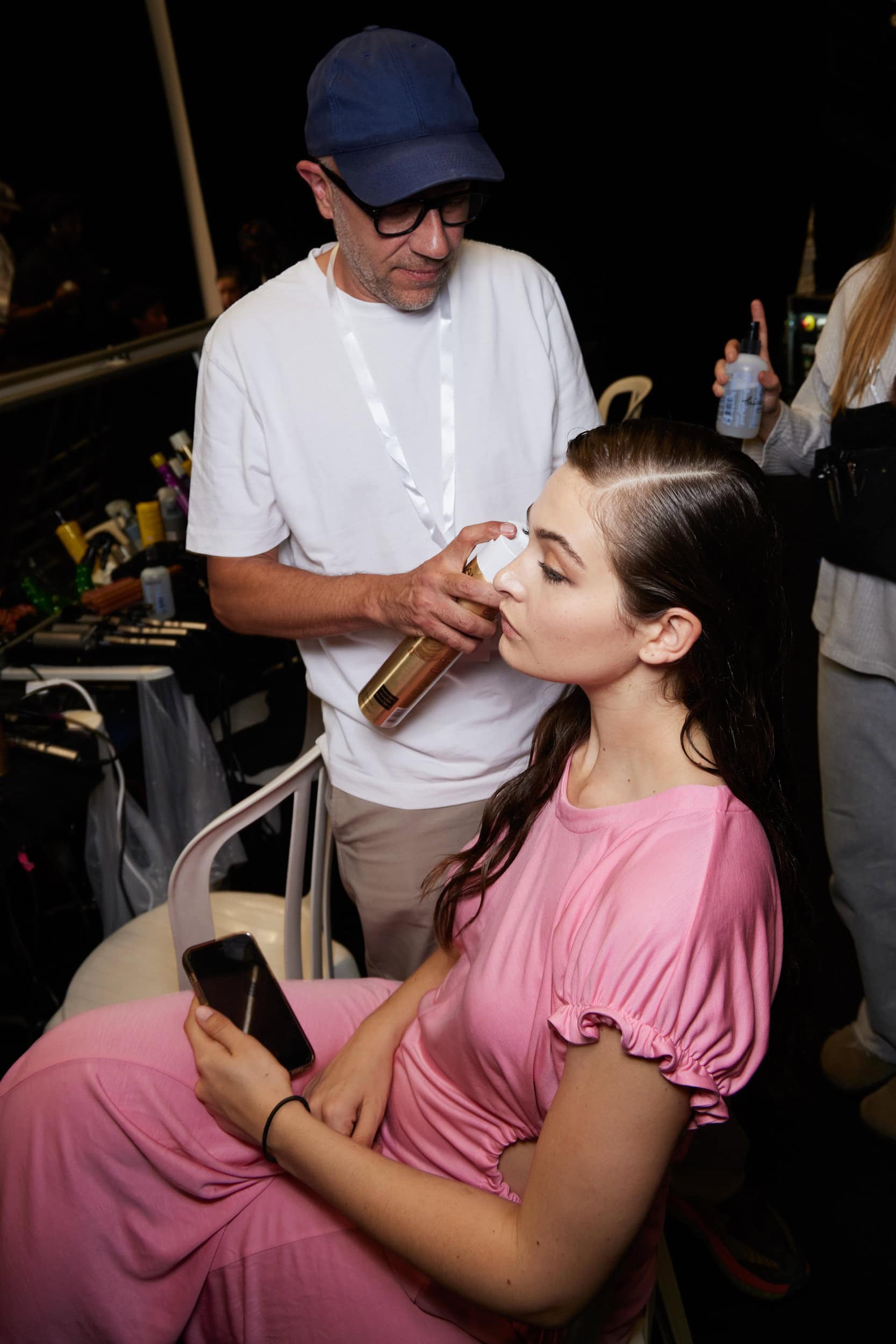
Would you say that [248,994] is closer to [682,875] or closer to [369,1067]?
[369,1067]

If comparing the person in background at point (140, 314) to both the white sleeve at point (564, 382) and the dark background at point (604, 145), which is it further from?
the white sleeve at point (564, 382)

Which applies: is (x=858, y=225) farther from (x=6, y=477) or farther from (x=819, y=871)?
Answer: (x=6, y=477)

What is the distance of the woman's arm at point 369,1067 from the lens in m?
1.05

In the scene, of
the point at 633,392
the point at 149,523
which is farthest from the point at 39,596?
the point at 633,392

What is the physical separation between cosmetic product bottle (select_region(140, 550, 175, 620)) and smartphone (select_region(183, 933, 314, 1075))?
51.4 inches

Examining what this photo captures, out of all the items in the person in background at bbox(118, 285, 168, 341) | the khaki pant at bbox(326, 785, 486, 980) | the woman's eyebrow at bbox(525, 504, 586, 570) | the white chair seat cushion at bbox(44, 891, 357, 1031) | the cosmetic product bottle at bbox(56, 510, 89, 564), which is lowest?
the white chair seat cushion at bbox(44, 891, 357, 1031)

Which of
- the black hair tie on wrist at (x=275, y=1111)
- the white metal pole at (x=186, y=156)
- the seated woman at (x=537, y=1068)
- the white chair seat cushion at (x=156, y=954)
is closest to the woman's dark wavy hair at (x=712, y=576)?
the seated woman at (x=537, y=1068)

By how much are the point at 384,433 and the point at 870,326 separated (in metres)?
0.73

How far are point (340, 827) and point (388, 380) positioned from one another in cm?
64

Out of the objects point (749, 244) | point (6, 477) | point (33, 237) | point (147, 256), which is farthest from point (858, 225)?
point (6, 477)

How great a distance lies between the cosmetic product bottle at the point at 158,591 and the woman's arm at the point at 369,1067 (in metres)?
1.35

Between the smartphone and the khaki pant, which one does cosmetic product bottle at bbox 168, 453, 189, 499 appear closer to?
the khaki pant

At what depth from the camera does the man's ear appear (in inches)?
52.2

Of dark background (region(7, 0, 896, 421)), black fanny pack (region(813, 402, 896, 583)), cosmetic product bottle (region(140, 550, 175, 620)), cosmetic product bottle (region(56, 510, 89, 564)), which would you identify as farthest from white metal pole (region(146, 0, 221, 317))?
black fanny pack (region(813, 402, 896, 583))
